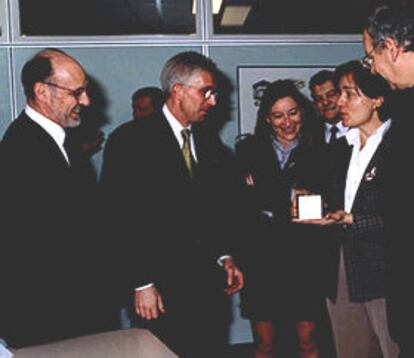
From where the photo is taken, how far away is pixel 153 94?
12.3 ft

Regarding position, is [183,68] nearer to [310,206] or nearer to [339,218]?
Result: [310,206]

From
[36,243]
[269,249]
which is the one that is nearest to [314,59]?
[269,249]

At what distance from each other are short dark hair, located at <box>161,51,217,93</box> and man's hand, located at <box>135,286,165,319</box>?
831mm

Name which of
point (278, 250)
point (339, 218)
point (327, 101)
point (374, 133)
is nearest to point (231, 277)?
point (278, 250)

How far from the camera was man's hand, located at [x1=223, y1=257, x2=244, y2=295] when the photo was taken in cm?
262

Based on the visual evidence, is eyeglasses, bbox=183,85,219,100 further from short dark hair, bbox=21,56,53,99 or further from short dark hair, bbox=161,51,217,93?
short dark hair, bbox=21,56,53,99

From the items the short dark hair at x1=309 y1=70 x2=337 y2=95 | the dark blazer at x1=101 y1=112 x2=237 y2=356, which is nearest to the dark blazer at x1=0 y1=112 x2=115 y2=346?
the dark blazer at x1=101 y1=112 x2=237 y2=356

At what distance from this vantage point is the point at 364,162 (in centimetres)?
240

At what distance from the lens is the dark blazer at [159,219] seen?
7.75ft

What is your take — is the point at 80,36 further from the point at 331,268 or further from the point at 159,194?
the point at 331,268

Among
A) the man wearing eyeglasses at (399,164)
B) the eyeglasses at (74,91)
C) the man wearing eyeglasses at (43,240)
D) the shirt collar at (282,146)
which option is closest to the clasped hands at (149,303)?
the man wearing eyeglasses at (43,240)

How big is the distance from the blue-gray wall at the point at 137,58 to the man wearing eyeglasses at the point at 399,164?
7.30 ft

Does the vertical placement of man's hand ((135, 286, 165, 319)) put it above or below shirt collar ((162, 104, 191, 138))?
below

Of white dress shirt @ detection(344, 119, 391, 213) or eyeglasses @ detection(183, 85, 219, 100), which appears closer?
white dress shirt @ detection(344, 119, 391, 213)
